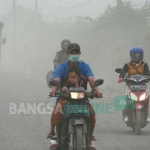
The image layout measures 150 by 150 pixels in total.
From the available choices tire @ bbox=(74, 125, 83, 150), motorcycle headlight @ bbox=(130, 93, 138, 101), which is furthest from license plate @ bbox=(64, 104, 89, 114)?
motorcycle headlight @ bbox=(130, 93, 138, 101)

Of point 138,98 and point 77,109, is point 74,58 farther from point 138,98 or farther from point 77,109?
point 138,98

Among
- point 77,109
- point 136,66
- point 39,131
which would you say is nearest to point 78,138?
point 77,109

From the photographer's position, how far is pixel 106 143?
10.7 m

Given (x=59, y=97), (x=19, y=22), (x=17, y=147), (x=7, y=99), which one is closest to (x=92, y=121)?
(x=59, y=97)

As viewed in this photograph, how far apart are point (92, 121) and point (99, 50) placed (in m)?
32.2

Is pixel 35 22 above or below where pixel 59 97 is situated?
above

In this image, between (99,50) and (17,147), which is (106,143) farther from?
(99,50)

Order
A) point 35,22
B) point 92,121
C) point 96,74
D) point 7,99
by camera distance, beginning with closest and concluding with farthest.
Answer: point 92,121 < point 7,99 < point 96,74 < point 35,22

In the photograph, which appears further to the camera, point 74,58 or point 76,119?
point 74,58

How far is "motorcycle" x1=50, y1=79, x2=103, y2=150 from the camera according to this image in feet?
26.6

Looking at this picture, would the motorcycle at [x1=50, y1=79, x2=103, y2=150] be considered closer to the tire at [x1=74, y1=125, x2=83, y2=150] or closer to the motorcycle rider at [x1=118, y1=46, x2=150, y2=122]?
the tire at [x1=74, y1=125, x2=83, y2=150]

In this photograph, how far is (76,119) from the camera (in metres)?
8.23

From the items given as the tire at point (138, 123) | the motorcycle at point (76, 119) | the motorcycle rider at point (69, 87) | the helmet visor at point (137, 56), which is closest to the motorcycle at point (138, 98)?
the tire at point (138, 123)

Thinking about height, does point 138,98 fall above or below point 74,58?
below
